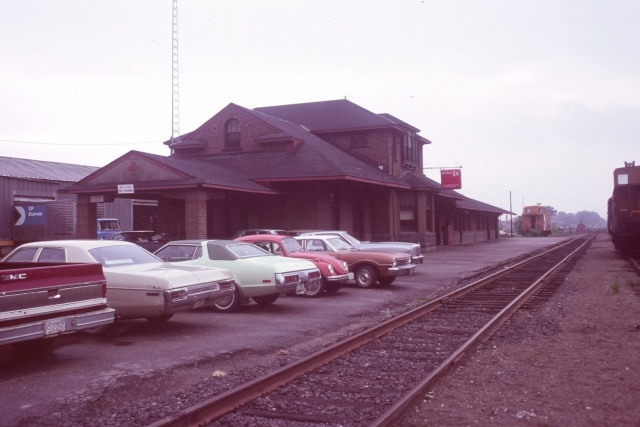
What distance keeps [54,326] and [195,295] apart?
8.41 ft

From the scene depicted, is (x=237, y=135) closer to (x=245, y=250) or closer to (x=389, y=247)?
(x=389, y=247)

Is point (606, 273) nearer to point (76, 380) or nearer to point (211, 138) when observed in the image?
point (76, 380)

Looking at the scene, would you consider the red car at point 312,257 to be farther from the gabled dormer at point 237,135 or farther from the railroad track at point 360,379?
the gabled dormer at point 237,135

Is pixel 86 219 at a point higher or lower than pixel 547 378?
higher

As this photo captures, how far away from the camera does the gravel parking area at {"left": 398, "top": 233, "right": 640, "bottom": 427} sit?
5.36 m

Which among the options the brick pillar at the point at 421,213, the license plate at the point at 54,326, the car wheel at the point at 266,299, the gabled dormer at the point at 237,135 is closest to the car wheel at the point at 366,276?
the car wheel at the point at 266,299

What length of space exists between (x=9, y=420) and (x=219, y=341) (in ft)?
12.6

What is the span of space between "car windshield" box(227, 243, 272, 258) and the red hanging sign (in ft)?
94.4

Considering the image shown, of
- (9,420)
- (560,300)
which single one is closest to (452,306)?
(560,300)

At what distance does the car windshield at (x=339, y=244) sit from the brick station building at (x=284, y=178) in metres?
6.90

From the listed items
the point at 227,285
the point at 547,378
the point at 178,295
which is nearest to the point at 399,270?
the point at 227,285

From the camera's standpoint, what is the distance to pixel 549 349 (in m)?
8.20

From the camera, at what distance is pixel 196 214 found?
22609 millimetres

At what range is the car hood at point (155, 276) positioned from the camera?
9.14 m
